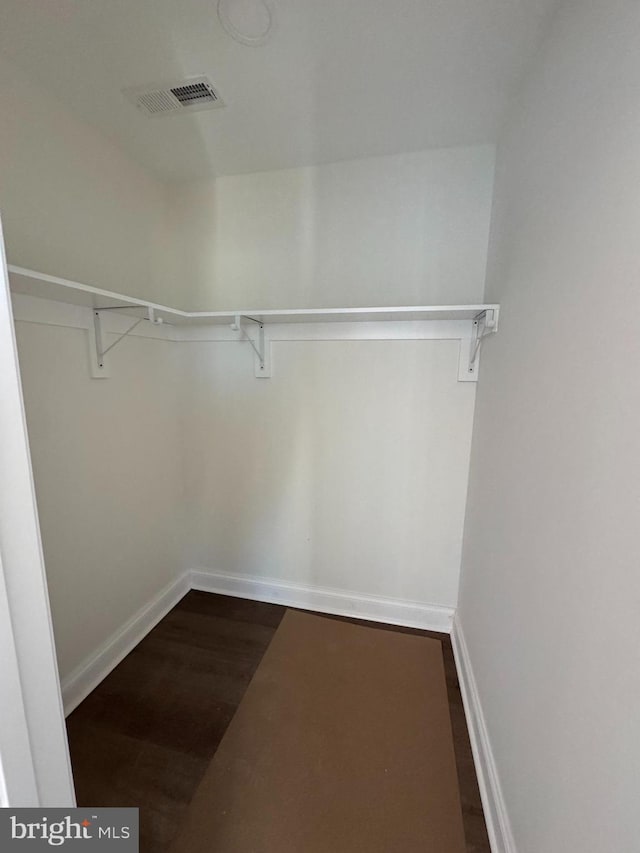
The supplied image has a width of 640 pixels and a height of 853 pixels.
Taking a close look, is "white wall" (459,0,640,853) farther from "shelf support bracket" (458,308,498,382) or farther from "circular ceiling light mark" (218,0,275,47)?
"circular ceiling light mark" (218,0,275,47)

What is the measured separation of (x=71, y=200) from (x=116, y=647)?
2080 millimetres

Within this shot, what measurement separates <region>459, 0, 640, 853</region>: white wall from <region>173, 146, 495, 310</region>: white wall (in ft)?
1.35

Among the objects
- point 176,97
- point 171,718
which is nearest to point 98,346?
point 176,97

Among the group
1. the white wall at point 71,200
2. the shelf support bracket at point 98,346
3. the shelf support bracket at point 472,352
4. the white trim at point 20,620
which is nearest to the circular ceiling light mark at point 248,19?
the white wall at point 71,200

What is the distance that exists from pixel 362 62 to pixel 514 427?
1.37m

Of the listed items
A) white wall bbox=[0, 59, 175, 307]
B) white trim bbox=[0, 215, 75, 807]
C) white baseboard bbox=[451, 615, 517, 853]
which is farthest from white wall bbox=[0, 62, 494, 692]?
white trim bbox=[0, 215, 75, 807]

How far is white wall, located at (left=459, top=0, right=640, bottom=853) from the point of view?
583 mm

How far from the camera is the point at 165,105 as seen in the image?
54.2 inches

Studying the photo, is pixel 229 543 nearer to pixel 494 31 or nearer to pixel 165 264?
pixel 165 264

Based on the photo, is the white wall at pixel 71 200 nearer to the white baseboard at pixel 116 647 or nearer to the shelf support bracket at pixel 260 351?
the shelf support bracket at pixel 260 351

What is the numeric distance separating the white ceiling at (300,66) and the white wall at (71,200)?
0.09 meters

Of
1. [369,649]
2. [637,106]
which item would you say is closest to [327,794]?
[369,649]

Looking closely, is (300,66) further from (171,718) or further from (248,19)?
(171,718)

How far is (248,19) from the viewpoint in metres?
1.05
